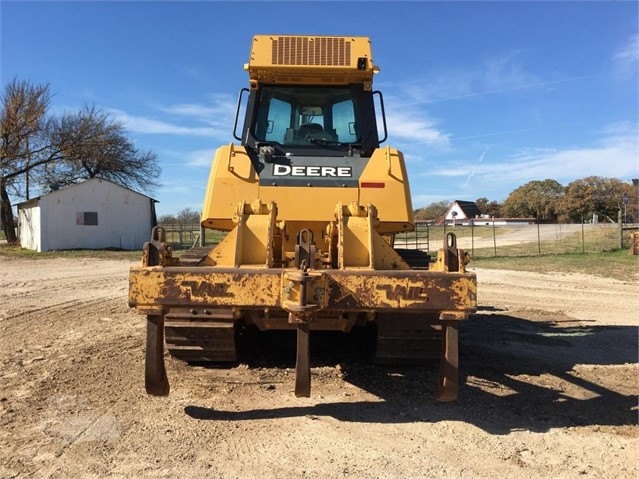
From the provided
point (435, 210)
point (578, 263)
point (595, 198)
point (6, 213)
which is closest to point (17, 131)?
point (6, 213)

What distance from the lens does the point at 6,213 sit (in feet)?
98.0

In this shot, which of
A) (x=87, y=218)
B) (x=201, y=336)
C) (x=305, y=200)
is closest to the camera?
(x=201, y=336)

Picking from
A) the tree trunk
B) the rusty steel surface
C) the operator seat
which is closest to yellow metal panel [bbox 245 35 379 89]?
the operator seat

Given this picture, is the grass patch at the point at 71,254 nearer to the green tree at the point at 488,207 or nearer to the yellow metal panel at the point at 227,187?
the yellow metal panel at the point at 227,187

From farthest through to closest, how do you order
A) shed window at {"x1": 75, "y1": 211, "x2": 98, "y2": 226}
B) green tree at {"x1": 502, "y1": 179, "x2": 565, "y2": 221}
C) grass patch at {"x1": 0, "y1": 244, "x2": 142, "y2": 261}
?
1. green tree at {"x1": 502, "y1": 179, "x2": 565, "y2": 221}
2. shed window at {"x1": 75, "y1": 211, "x2": 98, "y2": 226}
3. grass patch at {"x1": 0, "y1": 244, "x2": 142, "y2": 261}

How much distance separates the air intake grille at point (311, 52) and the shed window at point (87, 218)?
23940mm

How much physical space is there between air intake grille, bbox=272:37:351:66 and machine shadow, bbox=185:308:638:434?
2872 millimetres

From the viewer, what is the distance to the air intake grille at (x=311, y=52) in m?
5.93

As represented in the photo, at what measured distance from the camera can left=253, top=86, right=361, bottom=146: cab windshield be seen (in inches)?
238

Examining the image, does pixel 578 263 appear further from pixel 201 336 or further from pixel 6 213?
pixel 6 213

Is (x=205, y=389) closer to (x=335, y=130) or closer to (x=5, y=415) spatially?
(x=5, y=415)

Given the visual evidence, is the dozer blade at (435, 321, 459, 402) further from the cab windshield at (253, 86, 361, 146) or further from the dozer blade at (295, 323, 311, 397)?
the cab windshield at (253, 86, 361, 146)

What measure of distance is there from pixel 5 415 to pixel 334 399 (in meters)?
2.56

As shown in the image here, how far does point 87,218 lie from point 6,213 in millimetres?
5900
